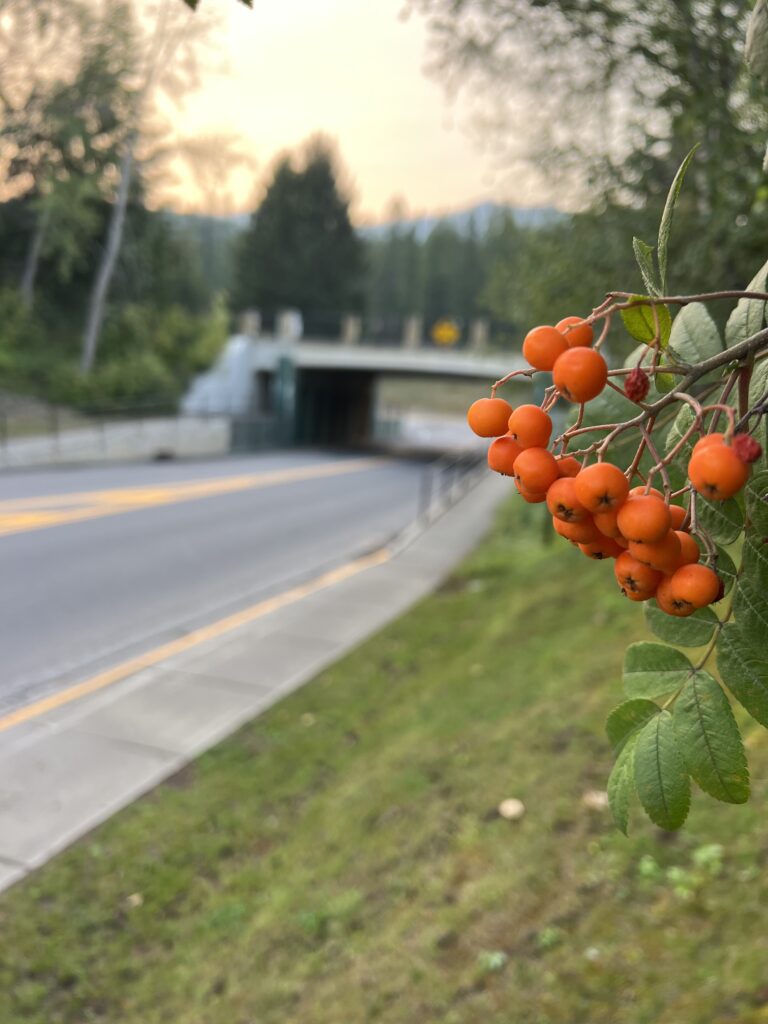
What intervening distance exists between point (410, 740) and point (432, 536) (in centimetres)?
980

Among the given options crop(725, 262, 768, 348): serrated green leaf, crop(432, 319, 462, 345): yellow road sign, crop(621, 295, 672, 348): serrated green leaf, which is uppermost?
crop(432, 319, 462, 345): yellow road sign

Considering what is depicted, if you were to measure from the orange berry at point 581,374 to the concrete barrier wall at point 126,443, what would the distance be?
70.6 feet

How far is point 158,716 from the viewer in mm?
6398

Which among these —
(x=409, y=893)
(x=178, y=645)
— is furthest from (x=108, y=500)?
(x=409, y=893)

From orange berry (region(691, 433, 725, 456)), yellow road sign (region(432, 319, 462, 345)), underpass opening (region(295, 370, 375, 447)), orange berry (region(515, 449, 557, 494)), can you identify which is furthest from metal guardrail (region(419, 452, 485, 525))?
orange berry (region(691, 433, 725, 456))

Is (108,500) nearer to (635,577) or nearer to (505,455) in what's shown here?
(505,455)

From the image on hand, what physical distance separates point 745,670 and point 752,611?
73 millimetres

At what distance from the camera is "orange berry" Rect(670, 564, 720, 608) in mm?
Result: 877

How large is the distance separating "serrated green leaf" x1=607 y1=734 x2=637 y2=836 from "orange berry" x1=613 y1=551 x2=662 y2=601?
11.2 inches

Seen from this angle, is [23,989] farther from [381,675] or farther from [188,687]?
[381,675]

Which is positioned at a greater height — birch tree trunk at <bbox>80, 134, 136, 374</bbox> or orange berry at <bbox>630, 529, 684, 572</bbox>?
birch tree trunk at <bbox>80, 134, 136, 374</bbox>

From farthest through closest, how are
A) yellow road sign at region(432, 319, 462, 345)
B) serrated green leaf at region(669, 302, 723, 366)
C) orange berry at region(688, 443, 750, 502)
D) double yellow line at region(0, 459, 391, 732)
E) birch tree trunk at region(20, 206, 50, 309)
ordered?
1. yellow road sign at region(432, 319, 462, 345)
2. birch tree trunk at region(20, 206, 50, 309)
3. double yellow line at region(0, 459, 391, 732)
4. serrated green leaf at region(669, 302, 723, 366)
5. orange berry at region(688, 443, 750, 502)

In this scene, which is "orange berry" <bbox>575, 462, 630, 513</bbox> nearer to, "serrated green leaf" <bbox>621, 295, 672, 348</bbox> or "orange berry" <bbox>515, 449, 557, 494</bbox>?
"orange berry" <bbox>515, 449, 557, 494</bbox>

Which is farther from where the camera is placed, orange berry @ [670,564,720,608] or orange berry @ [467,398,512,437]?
orange berry @ [467,398,512,437]
